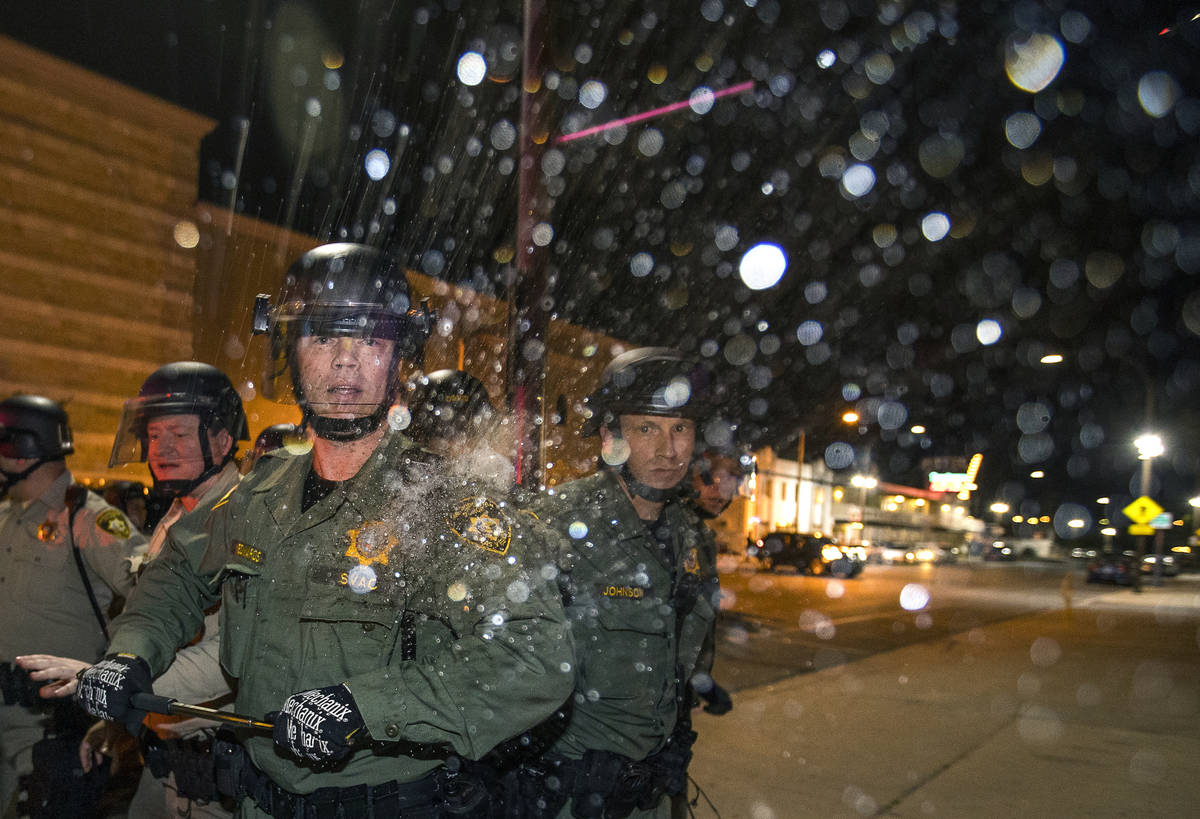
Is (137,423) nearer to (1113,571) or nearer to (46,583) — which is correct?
(46,583)

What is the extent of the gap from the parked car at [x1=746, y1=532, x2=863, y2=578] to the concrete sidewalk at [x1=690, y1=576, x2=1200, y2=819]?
59.8 ft

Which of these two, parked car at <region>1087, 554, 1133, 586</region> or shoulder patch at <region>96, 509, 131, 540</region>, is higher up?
shoulder patch at <region>96, 509, 131, 540</region>

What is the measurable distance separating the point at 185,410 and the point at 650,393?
2.06 metres

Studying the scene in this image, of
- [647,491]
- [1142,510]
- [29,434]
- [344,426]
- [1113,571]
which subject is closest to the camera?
[344,426]

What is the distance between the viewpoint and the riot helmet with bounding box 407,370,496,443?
4391mm

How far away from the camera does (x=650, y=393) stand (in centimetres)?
337

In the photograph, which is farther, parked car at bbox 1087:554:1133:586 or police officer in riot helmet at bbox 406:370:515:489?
parked car at bbox 1087:554:1133:586

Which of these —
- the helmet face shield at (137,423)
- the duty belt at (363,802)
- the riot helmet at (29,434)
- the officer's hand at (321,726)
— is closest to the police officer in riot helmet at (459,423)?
the helmet face shield at (137,423)

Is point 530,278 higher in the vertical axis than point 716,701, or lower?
higher

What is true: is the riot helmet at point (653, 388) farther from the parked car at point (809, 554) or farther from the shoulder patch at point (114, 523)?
the parked car at point (809, 554)

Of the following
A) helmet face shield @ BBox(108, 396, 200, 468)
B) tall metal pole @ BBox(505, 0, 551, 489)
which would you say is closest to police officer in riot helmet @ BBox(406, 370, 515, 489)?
tall metal pole @ BBox(505, 0, 551, 489)

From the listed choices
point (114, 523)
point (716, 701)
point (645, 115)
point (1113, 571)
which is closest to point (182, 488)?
point (114, 523)

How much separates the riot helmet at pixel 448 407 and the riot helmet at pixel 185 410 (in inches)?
32.5

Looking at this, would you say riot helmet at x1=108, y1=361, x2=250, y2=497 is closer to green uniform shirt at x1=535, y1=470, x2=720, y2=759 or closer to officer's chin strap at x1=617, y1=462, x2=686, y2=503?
green uniform shirt at x1=535, y1=470, x2=720, y2=759
